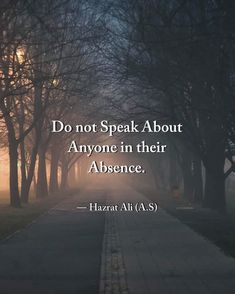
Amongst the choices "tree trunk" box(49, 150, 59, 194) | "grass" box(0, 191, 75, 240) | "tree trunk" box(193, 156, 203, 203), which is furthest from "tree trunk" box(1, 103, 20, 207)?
"tree trunk" box(49, 150, 59, 194)

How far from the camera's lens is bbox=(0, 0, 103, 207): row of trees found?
22.6 metres

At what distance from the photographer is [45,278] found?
469 inches

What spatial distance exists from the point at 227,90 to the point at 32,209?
42.4 ft

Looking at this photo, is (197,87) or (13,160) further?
(13,160)

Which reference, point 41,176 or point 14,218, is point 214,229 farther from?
point 41,176

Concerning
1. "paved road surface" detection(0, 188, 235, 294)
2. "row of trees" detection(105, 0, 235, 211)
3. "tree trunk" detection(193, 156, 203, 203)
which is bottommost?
"paved road surface" detection(0, 188, 235, 294)

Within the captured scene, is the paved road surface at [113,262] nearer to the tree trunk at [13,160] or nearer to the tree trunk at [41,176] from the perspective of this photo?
the tree trunk at [13,160]

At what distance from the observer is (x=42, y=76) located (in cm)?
2458

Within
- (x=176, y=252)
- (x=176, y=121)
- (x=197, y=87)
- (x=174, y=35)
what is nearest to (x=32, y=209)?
(x=176, y=121)

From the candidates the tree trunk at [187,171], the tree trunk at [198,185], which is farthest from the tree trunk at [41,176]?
the tree trunk at [198,185]

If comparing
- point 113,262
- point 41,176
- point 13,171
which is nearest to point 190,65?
point 113,262

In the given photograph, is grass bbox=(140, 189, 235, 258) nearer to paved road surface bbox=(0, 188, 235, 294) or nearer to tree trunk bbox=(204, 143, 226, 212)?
paved road surface bbox=(0, 188, 235, 294)

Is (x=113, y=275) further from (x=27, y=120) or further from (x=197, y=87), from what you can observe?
(x=27, y=120)

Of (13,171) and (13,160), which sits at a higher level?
(13,160)
